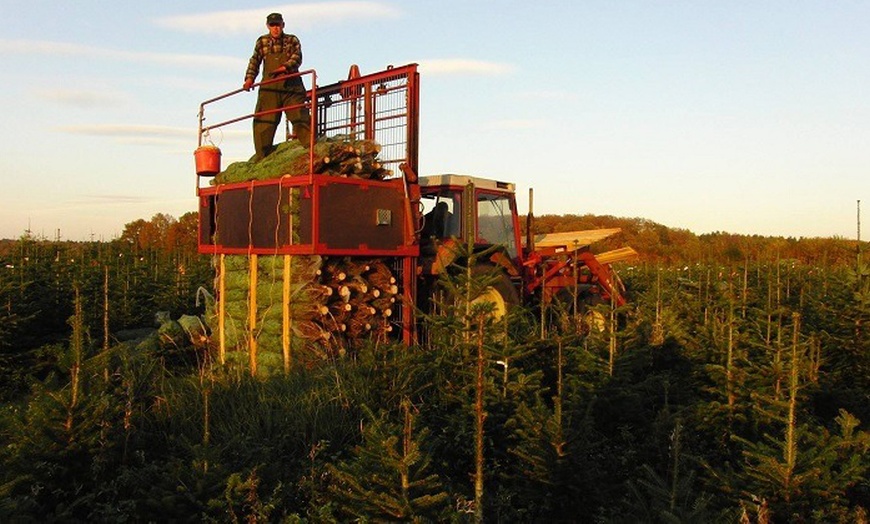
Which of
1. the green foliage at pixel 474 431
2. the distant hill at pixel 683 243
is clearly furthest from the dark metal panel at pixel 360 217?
the distant hill at pixel 683 243

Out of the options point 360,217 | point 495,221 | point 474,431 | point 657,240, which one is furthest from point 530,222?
point 657,240

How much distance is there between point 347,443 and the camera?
19.5ft

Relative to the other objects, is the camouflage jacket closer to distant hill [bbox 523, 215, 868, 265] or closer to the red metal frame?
the red metal frame

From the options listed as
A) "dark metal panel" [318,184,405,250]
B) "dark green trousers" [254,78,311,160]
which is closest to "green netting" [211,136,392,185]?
"dark metal panel" [318,184,405,250]

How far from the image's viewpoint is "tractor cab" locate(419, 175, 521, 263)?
34.1 ft

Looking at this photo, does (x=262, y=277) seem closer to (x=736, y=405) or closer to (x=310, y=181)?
(x=310, y=181)

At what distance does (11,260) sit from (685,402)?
1219cm

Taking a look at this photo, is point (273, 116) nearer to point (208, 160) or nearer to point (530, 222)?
point (208, 160)

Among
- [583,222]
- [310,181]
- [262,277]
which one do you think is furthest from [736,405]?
[583,222]

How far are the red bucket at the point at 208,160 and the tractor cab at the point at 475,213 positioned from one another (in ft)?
9.26

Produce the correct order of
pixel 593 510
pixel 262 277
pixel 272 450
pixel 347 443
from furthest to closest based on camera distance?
1. pixel 262 277
2. pixel 347 443
3. pixel 272 450
4. pixel 593 510

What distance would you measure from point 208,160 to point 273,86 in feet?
4.38

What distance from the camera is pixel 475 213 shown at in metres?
10.1

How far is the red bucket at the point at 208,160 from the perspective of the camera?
1014cm
